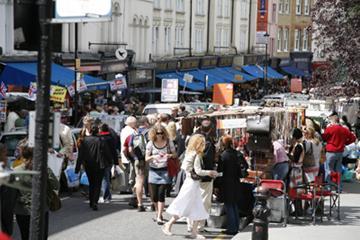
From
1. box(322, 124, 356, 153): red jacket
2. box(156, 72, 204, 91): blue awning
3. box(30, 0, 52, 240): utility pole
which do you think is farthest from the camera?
box(156, 72, 204, 91): blue awning

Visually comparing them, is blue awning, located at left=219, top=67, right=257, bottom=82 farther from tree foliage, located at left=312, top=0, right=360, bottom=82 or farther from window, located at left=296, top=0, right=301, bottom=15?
tree foliage, located at left=312, top=0, right=360, bottom=82

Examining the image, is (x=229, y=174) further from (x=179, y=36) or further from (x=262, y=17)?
(x=262, y=17)

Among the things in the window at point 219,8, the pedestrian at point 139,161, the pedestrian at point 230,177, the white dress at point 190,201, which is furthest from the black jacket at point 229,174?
the window at point 219,8

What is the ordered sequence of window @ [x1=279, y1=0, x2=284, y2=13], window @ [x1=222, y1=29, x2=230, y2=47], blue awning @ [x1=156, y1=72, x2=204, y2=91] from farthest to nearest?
window @ [x1=279, y1=0, x2=284, y2=13]
window @ [x1=222, y1=29, x2=230, y2=47]
blue awning @ [x1=156, y1=72, x2=204, y2=91]

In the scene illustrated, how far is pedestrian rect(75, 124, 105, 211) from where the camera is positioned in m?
16.6

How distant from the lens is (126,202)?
18.0 meters

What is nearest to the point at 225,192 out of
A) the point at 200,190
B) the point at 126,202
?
the point at 200,190

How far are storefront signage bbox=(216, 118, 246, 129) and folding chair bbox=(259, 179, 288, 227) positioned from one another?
6.96ft

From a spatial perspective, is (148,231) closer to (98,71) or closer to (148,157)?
(148,157)

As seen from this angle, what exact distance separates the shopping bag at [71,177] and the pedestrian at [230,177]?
5175 mm

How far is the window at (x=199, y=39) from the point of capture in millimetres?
55438

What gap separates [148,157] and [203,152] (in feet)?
4.80

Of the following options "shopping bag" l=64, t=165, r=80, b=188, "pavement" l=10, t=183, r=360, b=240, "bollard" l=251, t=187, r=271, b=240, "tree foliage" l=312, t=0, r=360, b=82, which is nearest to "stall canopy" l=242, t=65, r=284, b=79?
"tree foliage" l=312, t=0, r=360, b=82

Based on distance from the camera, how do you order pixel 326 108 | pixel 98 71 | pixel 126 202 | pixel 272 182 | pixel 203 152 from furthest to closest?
pixel 98 71 → pixel 326 108 → pixel 126 202 → pixel 272 182 → pixel 203 152
